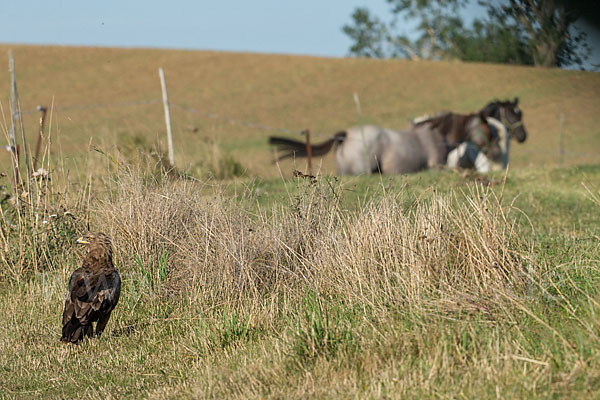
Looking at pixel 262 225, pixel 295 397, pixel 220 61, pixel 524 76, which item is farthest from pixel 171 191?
pixel 220 61

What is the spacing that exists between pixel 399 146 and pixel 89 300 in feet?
36.4

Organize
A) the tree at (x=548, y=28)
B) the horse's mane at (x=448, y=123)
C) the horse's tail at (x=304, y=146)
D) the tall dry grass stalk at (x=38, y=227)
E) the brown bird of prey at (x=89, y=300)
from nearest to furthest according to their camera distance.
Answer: the tree at (x=548, y=28)
the brown bird of prey at (x=89, y=300)
the tall dry grass stalk at (x=38, y=227)
the horse's tail at (x=304, y=146)
the horse's mane at (x=448, y=123)

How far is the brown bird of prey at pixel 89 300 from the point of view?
4426mm

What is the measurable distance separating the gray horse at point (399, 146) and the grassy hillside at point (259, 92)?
10.9 metres

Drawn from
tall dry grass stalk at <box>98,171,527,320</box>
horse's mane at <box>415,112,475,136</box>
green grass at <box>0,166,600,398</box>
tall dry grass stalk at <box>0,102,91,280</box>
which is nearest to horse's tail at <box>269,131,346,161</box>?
horse's mane at <box>415,112,475,136</box>

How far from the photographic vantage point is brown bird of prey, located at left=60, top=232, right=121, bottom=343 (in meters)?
4.43

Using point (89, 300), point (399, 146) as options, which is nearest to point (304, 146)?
point (399, 146)

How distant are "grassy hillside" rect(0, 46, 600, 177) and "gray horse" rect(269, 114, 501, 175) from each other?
1089 cm

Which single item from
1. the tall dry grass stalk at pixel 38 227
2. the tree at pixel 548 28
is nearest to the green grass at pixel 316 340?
the tall dry grass stalk at pixel 38 227

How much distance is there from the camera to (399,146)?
14.8 metres

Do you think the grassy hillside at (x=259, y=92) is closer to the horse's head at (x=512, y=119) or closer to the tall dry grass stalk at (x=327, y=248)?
the horse's head at (x=512, y=119)

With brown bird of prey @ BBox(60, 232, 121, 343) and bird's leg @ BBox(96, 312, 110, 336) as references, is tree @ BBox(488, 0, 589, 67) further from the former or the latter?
bird's leg @ BBox(96, 312, 110, 336)

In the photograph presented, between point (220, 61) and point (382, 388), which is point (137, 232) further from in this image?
point (220, 61)

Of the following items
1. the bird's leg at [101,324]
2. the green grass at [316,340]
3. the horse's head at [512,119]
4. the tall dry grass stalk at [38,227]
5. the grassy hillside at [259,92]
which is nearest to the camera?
the green grass at [316,340]
